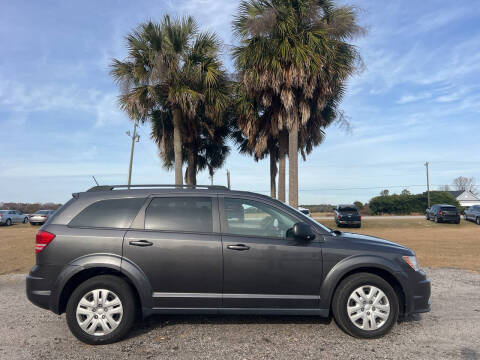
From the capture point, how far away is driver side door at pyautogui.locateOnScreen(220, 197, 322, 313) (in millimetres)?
3773

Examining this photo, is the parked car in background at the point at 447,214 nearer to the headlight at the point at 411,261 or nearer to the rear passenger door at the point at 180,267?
the headlight at the point at 411,261

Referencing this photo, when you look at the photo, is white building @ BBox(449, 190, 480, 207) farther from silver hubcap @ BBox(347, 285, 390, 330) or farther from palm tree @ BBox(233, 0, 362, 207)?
silver hubcap @ BBox(347, 285, 390, 330)

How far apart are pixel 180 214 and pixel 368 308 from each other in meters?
2.35

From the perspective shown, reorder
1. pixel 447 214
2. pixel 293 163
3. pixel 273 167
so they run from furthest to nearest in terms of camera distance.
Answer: pixel 447 214 → pixel 273 167 → pixel 293 163

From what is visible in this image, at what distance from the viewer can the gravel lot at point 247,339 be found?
3.45 metres

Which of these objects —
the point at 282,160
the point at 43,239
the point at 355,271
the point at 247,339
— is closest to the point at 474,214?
the point at 282,160

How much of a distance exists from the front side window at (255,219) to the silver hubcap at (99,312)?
4.79 ft

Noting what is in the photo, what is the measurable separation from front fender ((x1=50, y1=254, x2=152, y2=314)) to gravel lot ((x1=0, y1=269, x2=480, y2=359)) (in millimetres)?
456

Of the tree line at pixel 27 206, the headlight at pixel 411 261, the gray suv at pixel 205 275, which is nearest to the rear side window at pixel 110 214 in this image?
the gray suv at pixel 205 275

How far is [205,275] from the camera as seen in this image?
377 centimetres

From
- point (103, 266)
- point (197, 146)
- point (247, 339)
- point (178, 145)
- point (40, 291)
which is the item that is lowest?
point (247, 339)

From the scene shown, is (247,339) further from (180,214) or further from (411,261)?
(411,261)

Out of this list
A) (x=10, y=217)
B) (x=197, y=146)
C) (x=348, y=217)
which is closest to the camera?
(x=197, y=146)

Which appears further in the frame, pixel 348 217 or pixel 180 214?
pixel 348 217
